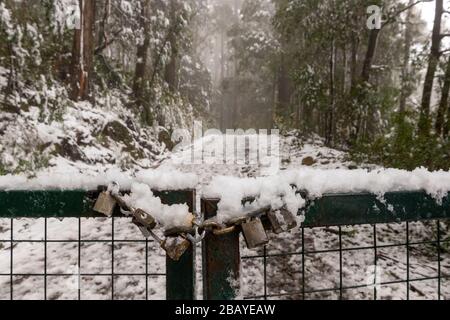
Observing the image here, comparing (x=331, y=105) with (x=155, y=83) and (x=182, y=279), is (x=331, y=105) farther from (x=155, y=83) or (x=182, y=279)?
(x=182, y=279)

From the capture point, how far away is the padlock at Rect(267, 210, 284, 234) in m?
1.11

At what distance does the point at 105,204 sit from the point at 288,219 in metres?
0.59

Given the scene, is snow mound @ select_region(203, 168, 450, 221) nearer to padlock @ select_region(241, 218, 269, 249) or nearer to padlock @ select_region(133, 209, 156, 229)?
padlock @ select_region(241, 218, 269, 249)

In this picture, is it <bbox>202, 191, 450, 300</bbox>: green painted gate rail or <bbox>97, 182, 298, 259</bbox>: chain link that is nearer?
<bbox>97, 182, 298, 259</bbox>: chain link

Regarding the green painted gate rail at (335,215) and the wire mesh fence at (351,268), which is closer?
the green painted gate rail at (335,215)

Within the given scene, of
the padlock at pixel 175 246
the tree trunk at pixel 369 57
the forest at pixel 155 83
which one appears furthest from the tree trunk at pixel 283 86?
the padlock at pixel 175 246

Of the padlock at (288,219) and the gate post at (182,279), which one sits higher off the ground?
the padlock at (288,219)

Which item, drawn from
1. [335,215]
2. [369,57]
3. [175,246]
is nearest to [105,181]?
[175,246]

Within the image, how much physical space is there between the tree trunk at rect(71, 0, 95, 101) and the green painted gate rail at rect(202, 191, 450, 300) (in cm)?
962

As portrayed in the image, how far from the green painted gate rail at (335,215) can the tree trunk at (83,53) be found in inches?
379

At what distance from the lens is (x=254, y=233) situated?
106 centimetres

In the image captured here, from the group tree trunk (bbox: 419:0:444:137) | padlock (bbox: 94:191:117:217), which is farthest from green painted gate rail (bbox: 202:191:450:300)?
tree trunk (bbox: 419:0:444:137)

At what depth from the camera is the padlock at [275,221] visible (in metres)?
1.11

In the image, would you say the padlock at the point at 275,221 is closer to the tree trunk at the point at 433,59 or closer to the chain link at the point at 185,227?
the chain link at the point at 185,227
